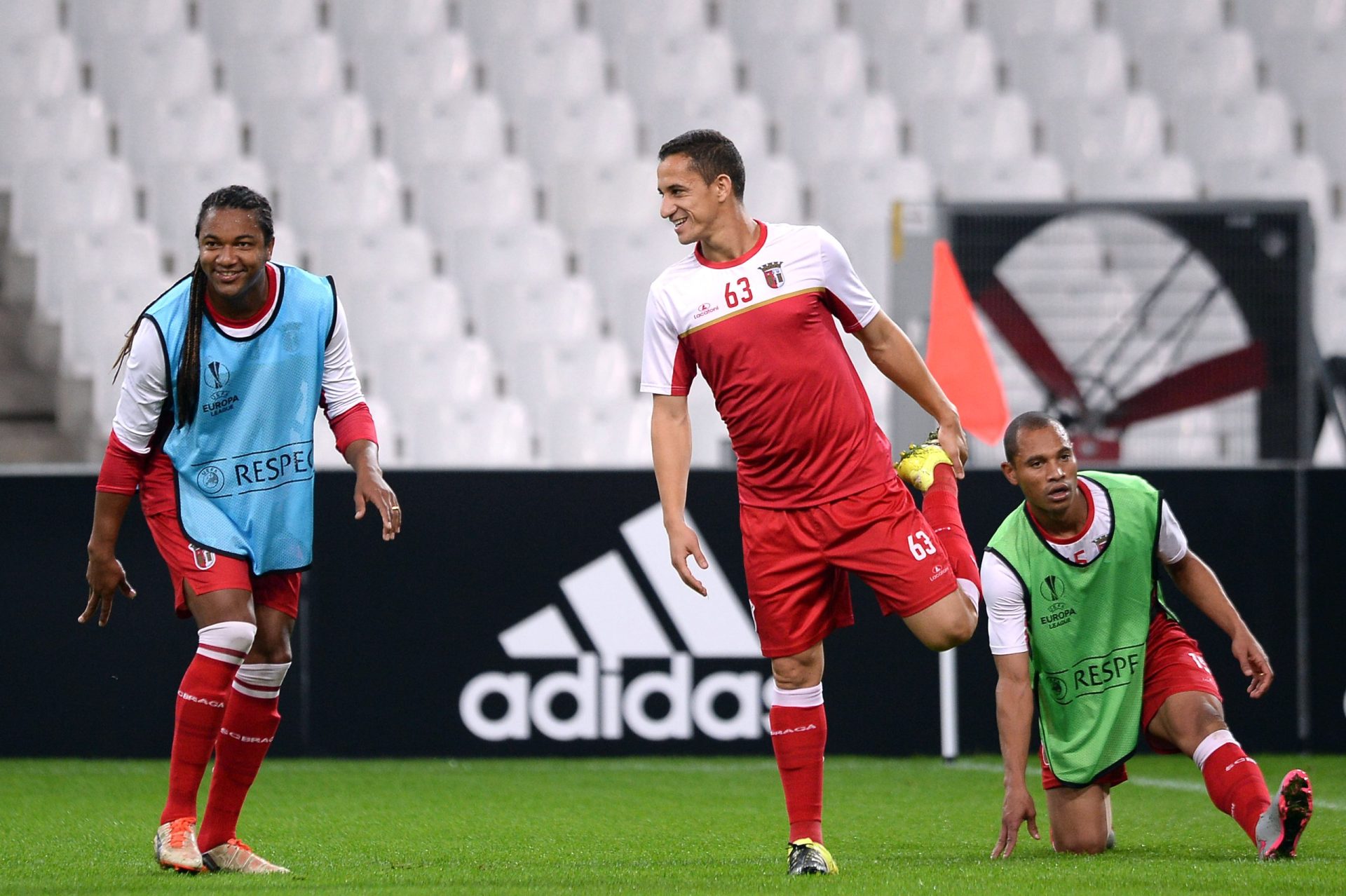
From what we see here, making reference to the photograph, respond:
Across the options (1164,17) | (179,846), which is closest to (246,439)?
(179,846)

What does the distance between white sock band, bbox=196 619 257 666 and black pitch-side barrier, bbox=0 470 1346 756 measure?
147 inches

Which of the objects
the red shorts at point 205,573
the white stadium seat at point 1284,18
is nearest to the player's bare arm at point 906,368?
the red shorts at point 205,573

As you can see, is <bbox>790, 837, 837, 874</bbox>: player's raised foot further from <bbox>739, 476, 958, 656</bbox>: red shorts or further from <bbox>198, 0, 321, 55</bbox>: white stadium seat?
<bbox>198, 0, 321, 55</bbox>: white stadium seat

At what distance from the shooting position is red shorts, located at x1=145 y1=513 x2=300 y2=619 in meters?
4.29

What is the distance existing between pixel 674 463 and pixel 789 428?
0.30 metres

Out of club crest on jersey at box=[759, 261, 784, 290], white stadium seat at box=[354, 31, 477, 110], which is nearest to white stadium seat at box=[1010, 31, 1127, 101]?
white stadium seat at box=[354, 31, 477, 110]

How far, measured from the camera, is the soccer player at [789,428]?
14.1 ft

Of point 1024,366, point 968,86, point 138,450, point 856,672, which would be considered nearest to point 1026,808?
point 138,450

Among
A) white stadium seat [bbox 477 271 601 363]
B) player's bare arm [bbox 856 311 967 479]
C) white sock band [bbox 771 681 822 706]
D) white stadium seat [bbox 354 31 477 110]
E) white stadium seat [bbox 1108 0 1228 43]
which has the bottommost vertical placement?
white sock band [bbox 771 681 822 706]

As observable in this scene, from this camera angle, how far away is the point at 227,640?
4.26 m

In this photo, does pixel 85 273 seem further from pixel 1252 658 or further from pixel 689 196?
pixel 1252 658

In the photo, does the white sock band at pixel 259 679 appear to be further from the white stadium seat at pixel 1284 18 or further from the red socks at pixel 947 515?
the white stadium seat at pixel 1284 18

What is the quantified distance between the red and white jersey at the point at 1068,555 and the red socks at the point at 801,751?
63 centimetres

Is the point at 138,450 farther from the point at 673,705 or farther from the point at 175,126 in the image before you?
the point at 175,126
